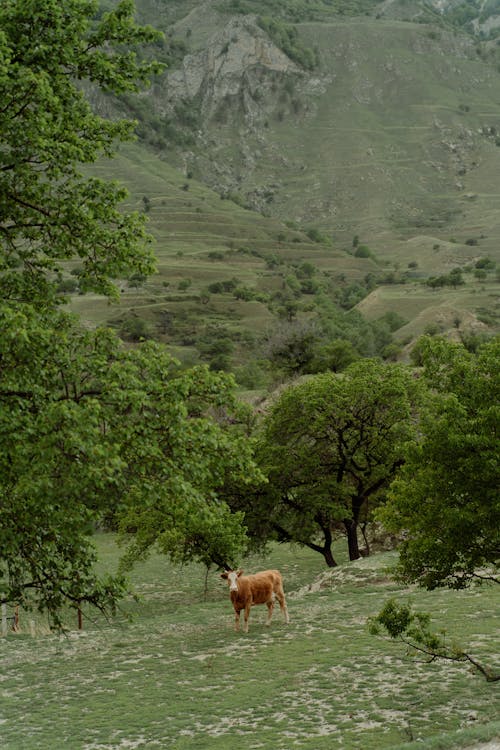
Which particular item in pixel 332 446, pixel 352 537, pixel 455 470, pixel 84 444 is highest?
pixel 84 444

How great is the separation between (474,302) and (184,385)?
152609mm

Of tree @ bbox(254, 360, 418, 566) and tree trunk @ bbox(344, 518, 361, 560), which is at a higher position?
tree @ bbox(254, 360, 418, 566)

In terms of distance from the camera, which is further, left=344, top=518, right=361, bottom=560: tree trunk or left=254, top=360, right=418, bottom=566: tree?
left=344, top=518, right=361, bottom=560: tree trunk

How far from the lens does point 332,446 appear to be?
118 feet

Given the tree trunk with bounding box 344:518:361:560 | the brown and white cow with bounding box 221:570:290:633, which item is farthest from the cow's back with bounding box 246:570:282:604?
the tree trunk with bounding box 344:518:361:560

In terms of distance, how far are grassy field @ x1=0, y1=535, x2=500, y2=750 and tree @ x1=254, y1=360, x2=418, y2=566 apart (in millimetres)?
5891

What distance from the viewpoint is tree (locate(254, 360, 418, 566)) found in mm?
34375

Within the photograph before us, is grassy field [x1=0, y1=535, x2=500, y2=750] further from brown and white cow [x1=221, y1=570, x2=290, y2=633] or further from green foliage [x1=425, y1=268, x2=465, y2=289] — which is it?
green foliage [x1=425, y1=268, x2=465, y2=289]

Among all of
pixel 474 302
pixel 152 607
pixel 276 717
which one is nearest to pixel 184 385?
pixel 276 717

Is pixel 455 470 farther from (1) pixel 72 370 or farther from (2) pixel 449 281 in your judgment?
(2) pixel 449 281

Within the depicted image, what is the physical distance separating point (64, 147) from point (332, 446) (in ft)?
84.7

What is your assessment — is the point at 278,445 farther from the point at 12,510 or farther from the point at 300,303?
the point at 300,303

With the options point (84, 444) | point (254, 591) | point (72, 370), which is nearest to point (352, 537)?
point (254, 591)

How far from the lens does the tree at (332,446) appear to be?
34.4 m
